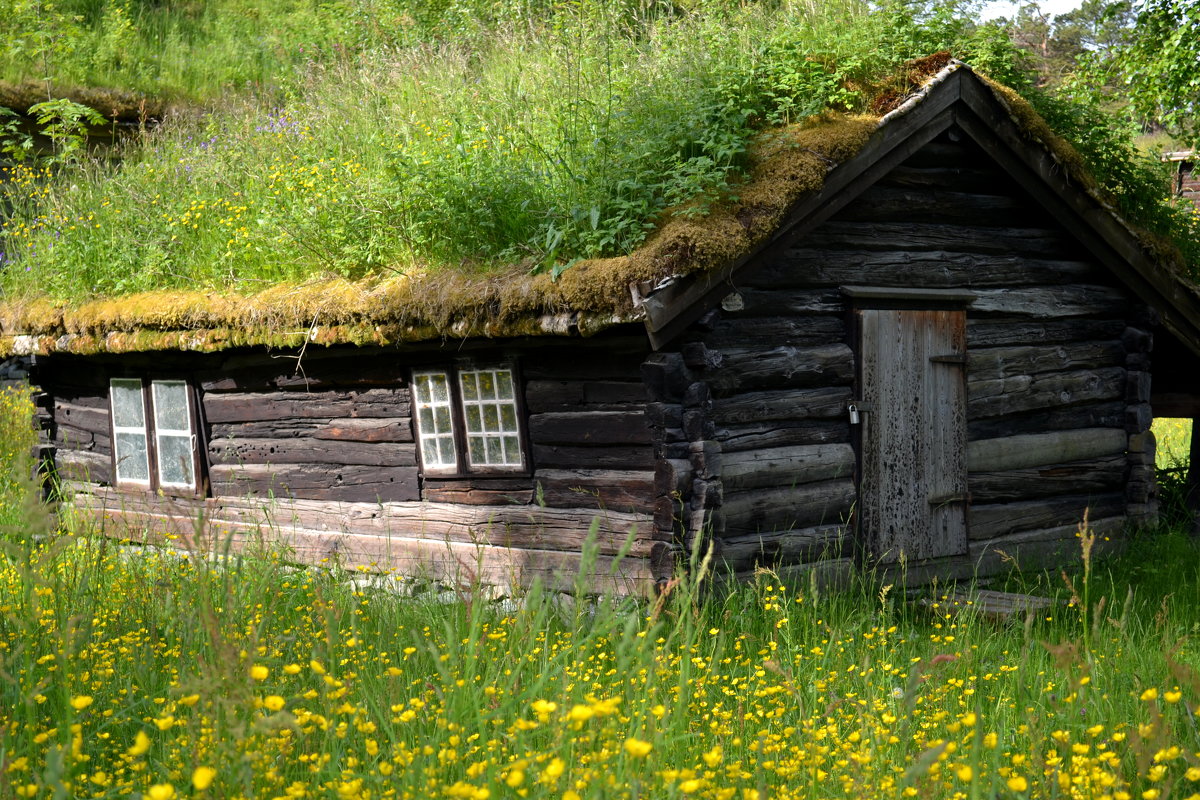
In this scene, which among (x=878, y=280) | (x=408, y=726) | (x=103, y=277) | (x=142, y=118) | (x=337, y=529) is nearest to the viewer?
(x=408, y=726)

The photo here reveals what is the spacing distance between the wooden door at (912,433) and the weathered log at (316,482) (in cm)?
317

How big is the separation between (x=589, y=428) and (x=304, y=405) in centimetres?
276

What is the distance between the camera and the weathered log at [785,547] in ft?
21.1

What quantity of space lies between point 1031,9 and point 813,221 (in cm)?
434

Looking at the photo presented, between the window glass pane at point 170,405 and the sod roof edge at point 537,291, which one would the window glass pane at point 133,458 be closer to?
the window glass pane at point 170,405

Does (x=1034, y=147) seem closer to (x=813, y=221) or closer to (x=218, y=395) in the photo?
(x=813, y=221)

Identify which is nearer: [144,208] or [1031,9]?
[1031,9]

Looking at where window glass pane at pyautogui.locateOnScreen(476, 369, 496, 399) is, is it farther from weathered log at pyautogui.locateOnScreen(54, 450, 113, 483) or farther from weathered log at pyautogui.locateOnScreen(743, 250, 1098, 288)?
weathered log at pyautogui.locateOnScreen(54, 450, 113, 483)

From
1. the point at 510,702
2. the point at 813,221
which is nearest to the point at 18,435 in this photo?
the point at 813,221

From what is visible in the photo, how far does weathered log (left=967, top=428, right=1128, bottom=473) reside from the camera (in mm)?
7758

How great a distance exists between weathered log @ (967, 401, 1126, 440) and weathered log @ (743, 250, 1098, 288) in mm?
998

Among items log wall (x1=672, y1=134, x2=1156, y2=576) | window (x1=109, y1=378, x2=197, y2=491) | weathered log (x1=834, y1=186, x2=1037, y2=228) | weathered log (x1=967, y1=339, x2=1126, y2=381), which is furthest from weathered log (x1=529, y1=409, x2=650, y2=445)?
window (x1=109, y1=378, x2=197, y2=491)

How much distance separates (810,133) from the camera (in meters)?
6.52

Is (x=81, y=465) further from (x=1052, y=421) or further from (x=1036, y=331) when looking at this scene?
(x=1052, y=421)
